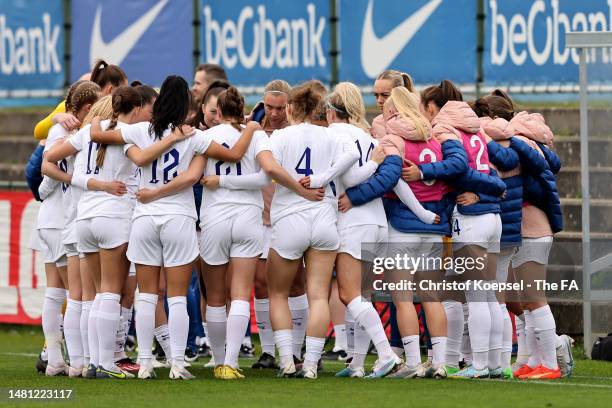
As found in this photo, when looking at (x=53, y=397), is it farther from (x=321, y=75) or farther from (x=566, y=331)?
(x=321, y=75)

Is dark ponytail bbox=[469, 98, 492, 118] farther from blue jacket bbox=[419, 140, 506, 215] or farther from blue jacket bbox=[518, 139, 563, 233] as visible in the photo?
blue jacket bbox=[419, 140, 506, 215]

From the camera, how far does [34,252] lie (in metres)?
16.9

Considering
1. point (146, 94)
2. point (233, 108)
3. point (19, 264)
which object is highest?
point (146, 94)

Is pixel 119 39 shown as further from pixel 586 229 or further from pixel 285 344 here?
pixel 285 344

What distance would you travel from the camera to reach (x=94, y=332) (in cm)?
1130

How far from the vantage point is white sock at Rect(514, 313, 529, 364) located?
39.7ft

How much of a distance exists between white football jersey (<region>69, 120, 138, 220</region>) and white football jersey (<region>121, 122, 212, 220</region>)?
0.55 feet

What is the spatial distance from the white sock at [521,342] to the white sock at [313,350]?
1.77 meters

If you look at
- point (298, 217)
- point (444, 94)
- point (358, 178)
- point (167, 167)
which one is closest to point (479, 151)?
point (444, 94)

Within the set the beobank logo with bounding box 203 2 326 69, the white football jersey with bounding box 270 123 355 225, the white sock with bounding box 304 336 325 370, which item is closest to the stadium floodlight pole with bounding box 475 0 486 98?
the beobank logo with bounding box 203 2 326 69

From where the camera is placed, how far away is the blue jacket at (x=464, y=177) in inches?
440

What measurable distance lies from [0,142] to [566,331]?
8.10 meters

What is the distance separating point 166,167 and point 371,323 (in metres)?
1.80

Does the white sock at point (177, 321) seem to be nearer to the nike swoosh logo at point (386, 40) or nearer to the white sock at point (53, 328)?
the white sock at point (53, 328)
